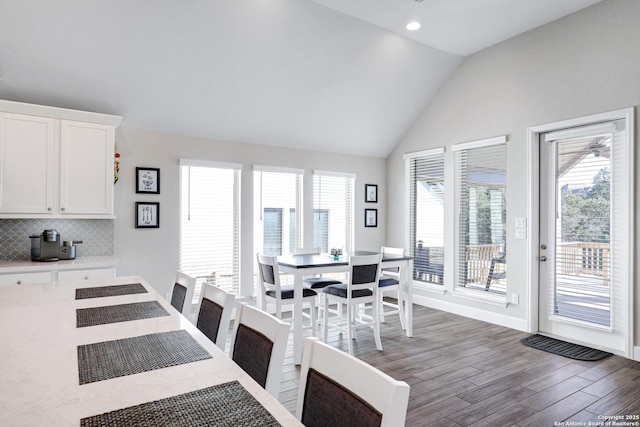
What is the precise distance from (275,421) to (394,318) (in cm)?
448

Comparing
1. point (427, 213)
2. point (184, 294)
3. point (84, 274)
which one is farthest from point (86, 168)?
point (427, 213)

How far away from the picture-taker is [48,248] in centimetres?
368

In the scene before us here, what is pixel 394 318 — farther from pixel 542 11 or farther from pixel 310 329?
pixel 542 11

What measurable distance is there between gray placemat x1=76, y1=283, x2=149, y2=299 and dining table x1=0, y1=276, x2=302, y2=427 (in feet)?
0.87

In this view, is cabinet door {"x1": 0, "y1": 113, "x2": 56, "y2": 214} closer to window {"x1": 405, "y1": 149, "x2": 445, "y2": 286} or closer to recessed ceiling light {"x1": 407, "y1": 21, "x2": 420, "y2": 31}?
recessed ceiling light {"x1": 407, "y1": 21, "x2": 420, "y2": 31}

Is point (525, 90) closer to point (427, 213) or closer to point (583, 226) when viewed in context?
point (583, 226)

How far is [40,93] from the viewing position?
3.62 m

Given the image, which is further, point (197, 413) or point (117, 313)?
point (117, 313)

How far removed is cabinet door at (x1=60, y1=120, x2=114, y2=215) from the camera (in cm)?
362

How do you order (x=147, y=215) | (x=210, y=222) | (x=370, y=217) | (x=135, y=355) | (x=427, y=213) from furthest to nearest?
1. (x=370, y=217)
2. (x=427, y=213)
3. (x=210, y=222)
4. (x=147, y=215)
5. (x=135, y=355)

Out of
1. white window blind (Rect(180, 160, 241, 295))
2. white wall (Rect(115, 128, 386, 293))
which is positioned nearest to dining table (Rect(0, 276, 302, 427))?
white wall (Rect(115, 128, 386, 293))

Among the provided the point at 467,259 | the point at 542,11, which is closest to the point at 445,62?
the point at 542,11

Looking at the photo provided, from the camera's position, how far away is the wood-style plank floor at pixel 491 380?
262 cm

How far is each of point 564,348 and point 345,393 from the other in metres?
3.87
